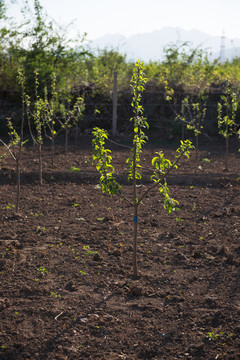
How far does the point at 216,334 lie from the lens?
4.00 metres

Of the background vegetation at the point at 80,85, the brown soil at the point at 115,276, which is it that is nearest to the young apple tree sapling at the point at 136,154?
the brown soil at the point at 115,276

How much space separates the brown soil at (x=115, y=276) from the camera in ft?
12.8

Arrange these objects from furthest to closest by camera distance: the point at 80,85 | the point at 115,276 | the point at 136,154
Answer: the point at 80,85, the point at 115,276, the point at 136,154

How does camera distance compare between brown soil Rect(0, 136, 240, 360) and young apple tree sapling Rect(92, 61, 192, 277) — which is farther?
young apple tree sapling Rect(92, 61, 192, 277)

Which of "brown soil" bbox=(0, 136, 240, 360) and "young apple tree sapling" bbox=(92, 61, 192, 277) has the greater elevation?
"young apple tree sapling" bbox=(92, 61, 192, 277)

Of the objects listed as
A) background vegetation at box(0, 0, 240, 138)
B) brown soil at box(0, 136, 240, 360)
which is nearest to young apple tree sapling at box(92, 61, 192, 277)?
brown soil at box(0, 136, 240, 360)

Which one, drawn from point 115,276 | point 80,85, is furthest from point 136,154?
point 80,85

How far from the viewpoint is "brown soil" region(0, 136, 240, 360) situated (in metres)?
3.90

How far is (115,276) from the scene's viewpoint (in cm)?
515

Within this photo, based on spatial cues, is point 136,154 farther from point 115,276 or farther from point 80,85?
point 80,85

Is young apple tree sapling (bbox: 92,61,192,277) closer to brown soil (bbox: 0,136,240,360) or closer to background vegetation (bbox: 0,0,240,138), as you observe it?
brown soil (bbox: 0,136,240,360)

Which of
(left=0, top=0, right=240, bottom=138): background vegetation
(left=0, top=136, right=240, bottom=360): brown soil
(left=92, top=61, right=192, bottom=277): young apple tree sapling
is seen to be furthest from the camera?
(left=0, top=0, right=240, bottom=138): background vegetation

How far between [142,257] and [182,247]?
635mm

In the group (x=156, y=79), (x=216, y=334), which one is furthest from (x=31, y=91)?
(x=216, y=334)
